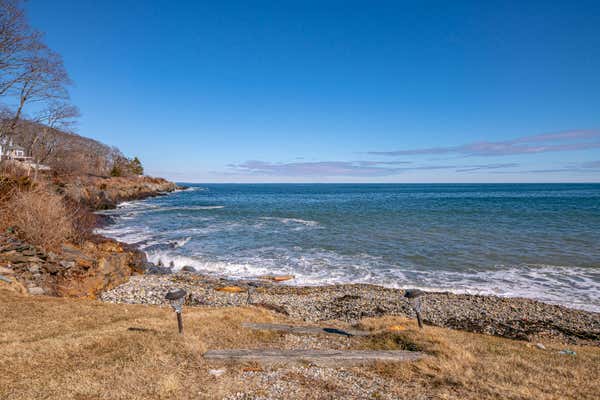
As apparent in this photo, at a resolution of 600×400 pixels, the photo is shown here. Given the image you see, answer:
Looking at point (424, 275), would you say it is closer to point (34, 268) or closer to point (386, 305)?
point (386, 305)

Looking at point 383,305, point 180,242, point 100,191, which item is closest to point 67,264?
point 180,242

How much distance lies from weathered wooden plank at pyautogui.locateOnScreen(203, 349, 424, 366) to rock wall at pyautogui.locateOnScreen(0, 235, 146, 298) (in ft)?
26.5

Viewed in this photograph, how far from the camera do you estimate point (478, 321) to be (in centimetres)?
1062

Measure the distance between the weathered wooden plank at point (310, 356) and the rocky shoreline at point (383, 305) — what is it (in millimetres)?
4243

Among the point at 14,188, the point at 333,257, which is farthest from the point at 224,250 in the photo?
the point at 14,188

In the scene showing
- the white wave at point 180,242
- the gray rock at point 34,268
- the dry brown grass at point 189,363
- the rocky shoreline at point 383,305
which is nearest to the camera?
the dry brown grass at point 189,363

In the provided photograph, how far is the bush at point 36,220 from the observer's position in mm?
12234

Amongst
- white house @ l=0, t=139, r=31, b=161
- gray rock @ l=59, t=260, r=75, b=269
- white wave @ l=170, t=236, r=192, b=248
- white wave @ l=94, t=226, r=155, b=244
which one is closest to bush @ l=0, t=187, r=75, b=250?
gray rock @ l=59, t=260, r=75, b=269

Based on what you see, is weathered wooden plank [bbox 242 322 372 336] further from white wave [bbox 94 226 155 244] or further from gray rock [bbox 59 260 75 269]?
white wave [bbox 94 226 155 244]

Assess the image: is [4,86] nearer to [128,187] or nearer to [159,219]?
[159,219]

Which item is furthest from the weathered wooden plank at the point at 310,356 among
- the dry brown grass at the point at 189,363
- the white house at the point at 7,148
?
the white house at the point at 7,148

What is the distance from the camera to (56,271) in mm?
11344

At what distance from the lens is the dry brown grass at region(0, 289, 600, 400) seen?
4.79 metres

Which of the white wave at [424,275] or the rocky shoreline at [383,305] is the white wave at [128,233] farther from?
the rocky shoreline at [383,305]
